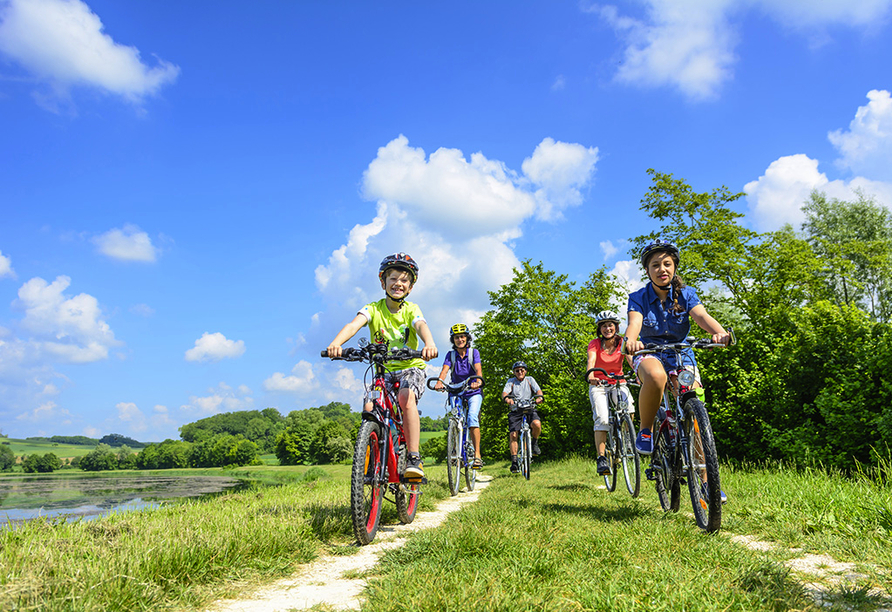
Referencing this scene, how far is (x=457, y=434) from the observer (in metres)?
7.96

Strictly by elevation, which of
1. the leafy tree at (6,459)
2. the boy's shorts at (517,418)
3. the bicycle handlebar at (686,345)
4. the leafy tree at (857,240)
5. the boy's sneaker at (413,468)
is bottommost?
the leafy tree at (6,459)

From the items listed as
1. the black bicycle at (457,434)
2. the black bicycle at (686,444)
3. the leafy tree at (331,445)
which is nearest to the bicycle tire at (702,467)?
the black bicycle at (686,444)

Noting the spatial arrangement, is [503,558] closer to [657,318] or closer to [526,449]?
[657,318]

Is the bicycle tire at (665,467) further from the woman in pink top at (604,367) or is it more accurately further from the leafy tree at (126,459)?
the leafy tree at (126,459)

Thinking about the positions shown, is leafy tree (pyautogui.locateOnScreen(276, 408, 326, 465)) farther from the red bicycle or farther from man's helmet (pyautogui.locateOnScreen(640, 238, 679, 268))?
man's helmet (pyautogui.locateOnScreen(640, 238, 679, 268))

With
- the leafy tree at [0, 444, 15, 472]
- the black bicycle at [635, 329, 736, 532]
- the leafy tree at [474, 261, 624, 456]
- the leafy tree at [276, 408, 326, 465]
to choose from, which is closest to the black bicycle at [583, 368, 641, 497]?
the black bicycle at [635, 329, 736, 532]

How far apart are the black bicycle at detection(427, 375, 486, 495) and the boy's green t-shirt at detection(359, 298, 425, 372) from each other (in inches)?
105

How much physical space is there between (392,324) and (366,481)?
5.21 ft

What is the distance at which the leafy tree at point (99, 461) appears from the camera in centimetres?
6288

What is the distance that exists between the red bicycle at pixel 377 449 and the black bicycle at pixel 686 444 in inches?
89.9

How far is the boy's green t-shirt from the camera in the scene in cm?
503

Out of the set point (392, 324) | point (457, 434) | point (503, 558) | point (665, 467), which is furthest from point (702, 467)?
point (457, 434)

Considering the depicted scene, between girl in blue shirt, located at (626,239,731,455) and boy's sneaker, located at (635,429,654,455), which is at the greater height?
girl in blue shirt, located at (626,239,731,455)

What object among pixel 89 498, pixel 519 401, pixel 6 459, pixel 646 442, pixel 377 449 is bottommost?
pixel 6 459
